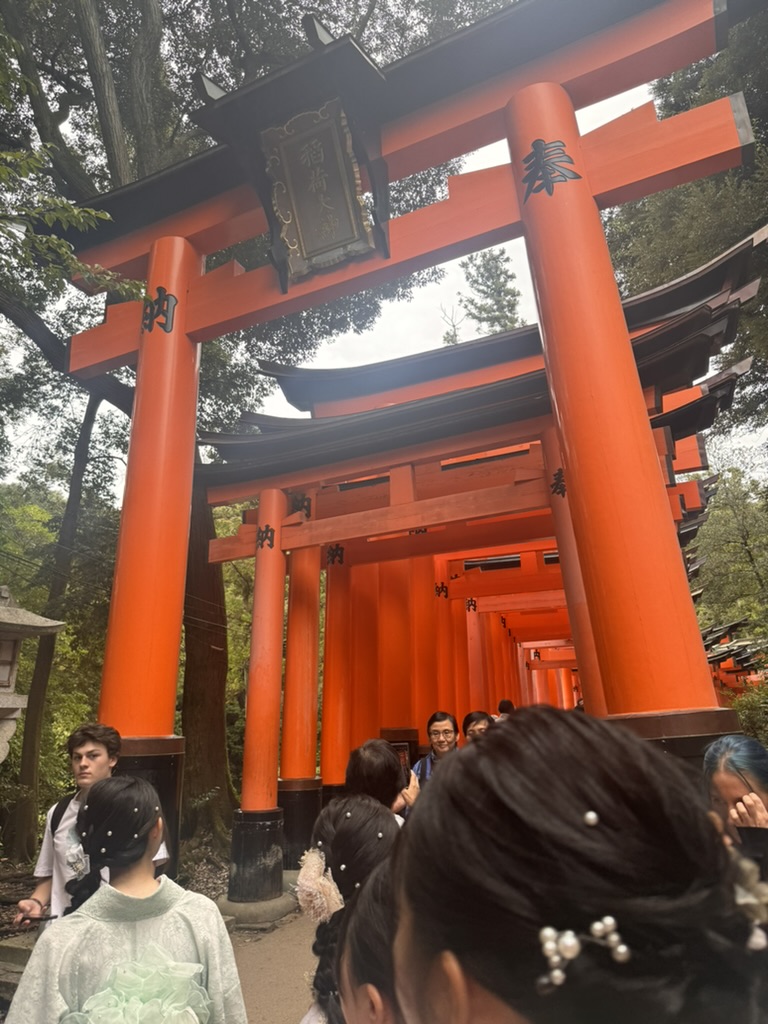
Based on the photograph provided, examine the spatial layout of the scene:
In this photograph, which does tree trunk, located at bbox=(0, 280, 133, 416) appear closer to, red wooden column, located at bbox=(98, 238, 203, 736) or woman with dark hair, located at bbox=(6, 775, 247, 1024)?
red wooden column, located at bbox=(98, 238, 203, 736)

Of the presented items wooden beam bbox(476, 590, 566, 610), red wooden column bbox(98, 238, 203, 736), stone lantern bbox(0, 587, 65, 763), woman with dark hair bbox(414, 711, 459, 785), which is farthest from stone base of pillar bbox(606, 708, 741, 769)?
wooden beam bbox(476, 590, 566, 610)

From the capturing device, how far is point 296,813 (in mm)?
7957

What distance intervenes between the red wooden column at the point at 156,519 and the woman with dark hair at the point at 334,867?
133 inches

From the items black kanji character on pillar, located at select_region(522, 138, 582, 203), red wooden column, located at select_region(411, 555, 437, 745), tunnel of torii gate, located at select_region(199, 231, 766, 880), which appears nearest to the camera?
black kanji character on pillar, located at select_region(522, 138, 582, 203)

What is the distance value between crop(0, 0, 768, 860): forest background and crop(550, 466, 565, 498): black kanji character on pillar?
5347 millimetres

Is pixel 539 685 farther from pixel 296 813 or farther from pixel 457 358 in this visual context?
pixel 296 813

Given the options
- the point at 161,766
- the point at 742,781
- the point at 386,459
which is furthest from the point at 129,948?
the point at 386,459

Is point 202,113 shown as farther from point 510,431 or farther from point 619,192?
point 510,431

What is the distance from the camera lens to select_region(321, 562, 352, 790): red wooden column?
29.5ft

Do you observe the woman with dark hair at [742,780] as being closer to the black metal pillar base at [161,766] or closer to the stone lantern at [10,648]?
the black metal pillar base at [161,766]

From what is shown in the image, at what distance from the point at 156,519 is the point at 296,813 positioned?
4732mm

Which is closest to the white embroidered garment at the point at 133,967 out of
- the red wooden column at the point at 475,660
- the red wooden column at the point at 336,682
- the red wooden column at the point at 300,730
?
the red wooden column at the point at 300,730

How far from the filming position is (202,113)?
536cm

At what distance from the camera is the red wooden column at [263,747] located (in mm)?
6574
